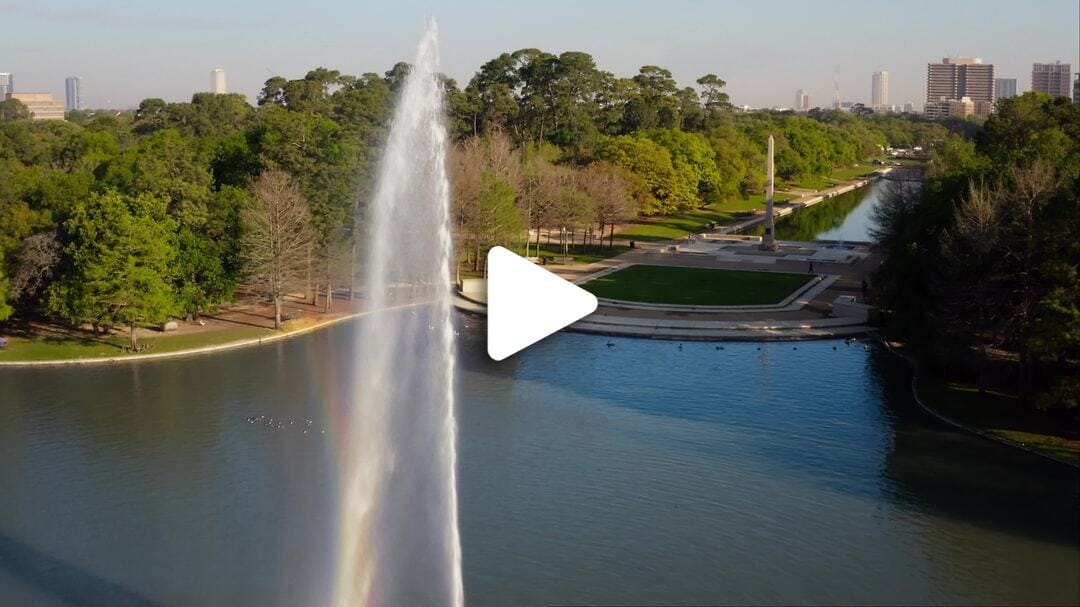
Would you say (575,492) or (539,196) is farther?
(539,196)

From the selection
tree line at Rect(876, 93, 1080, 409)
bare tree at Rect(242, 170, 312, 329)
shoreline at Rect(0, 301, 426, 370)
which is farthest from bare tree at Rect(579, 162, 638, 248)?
tree line at Rect(876, 93, 1080, 409)

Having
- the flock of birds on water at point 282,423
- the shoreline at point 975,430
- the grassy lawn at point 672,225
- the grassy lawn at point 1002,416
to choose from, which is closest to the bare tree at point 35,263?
the flock of birds on water at point 282,423

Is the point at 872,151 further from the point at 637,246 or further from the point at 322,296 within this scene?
the point at 322,296

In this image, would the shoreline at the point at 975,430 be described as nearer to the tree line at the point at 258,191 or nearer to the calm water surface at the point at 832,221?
the tree line at the point at 258,191

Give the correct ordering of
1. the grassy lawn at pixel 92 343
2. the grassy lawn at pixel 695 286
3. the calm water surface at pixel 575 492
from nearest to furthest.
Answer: the calm water surface at pixel 575 492 → the grassy lawn at pixel 92 343 → the grassy lawn at pixel 695 286

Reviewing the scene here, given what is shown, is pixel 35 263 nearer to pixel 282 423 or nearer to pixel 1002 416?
pixel 282 423

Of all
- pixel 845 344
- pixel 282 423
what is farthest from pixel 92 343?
pixel 845 344

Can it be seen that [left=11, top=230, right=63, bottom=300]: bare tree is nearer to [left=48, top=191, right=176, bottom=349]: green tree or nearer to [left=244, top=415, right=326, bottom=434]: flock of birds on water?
[left=48, top=191, right=176, bottom=349]: green tree

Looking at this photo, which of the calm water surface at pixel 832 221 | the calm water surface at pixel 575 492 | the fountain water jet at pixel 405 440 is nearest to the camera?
the fountain water jet at pixel 405 440
